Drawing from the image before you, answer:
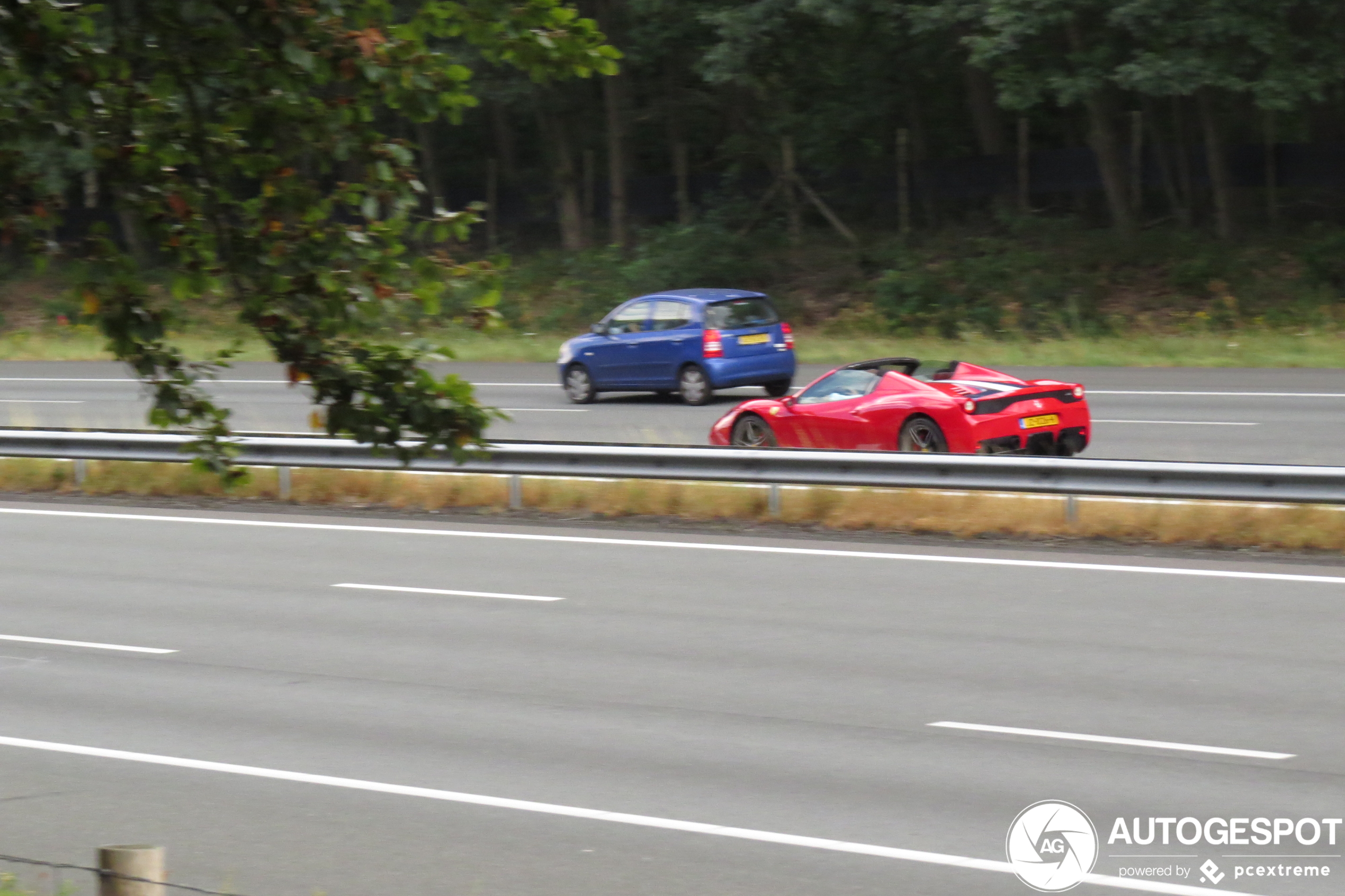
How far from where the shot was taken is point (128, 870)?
13.7 ft

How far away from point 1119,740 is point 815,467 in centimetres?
674

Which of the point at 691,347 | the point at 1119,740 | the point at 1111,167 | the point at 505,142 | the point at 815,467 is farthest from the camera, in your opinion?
the point at 505,142

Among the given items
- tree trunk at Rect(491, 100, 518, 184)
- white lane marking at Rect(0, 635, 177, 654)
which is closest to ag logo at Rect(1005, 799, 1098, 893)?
white lane marking at Rect(0, 635, 177, 654)

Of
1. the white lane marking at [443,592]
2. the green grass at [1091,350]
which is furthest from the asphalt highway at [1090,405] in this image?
the white lane marking at [443,592]

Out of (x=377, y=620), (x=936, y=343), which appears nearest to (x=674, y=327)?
(x=936, y=343)

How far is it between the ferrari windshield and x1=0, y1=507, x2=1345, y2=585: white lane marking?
3010 mm

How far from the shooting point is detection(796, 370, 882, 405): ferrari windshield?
1609 centimetres

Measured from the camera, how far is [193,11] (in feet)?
17.7

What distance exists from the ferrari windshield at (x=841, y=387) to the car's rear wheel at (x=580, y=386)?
27.8ft

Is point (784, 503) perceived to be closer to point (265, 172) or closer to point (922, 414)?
point (922, 414)

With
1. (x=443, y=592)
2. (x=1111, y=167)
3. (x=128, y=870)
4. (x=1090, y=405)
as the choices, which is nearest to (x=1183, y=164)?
(x=1111, y=167)

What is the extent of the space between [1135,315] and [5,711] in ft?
84.1

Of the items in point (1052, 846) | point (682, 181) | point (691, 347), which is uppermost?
point (682, 181)

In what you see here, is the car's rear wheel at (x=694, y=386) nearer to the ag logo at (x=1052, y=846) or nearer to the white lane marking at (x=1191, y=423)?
the white lane marking at (x=1191, y=423)
